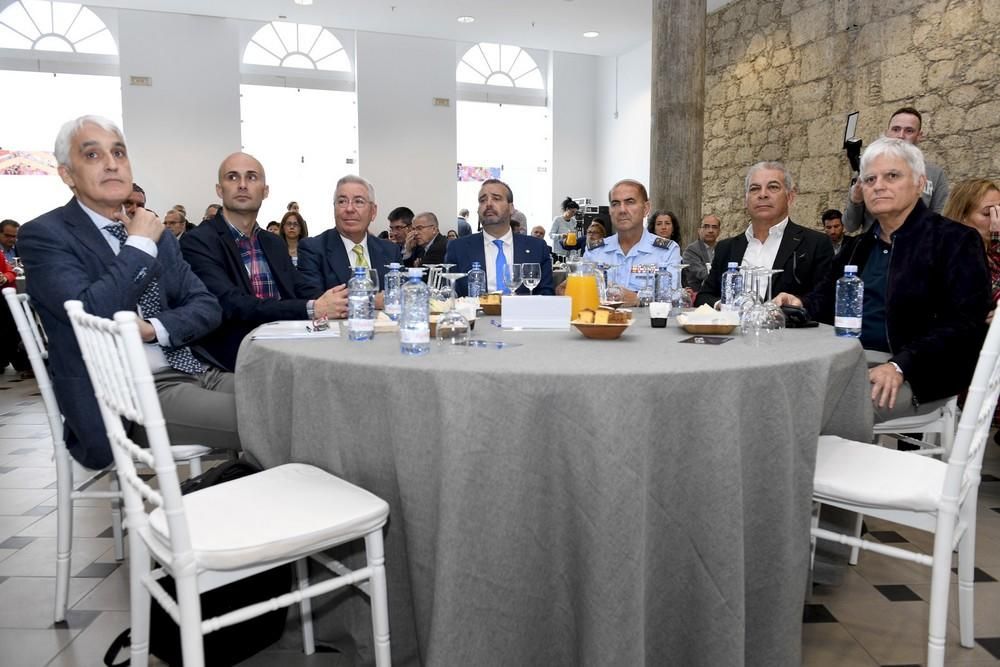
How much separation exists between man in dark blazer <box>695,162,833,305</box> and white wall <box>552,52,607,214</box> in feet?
39.7

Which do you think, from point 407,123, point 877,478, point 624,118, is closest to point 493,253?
point 877,478

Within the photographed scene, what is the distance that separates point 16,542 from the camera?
2.92 m

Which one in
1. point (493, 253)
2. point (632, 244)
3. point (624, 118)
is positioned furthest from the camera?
point (624, 118)

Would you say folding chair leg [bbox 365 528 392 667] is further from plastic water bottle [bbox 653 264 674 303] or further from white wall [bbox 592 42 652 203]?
white wall [bbox 592 42 652 203]

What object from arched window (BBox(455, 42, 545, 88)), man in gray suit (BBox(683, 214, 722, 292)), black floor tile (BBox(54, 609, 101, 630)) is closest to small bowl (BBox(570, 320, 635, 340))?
black floor tile (BBox(54, 609, 101, 630))

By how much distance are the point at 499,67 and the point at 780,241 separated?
1240 cm

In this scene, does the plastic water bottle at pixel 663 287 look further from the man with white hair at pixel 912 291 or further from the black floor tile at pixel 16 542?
the black floor tile at pixel 16 542

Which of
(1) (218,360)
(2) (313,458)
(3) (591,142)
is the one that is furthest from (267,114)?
(2) (313,458)

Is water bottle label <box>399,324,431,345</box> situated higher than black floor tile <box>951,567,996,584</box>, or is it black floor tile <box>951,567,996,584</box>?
water bottle label <box>399,324,431,345</box>

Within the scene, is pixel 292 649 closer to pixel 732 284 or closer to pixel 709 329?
pixel 709 329

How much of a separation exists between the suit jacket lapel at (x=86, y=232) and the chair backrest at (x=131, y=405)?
81cm

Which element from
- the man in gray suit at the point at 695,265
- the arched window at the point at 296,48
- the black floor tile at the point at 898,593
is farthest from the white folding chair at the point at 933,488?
the arched window at the point at 296,48

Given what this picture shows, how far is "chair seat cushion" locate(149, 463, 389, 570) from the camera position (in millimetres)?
1454

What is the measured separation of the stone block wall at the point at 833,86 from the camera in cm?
670
